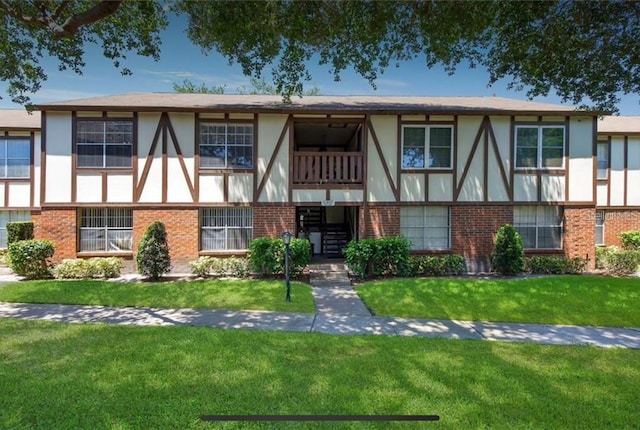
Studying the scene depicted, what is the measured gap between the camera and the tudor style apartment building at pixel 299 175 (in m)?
12.1

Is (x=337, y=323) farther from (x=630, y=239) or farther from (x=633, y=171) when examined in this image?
(x=633, y=171)

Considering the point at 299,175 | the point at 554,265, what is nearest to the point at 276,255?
the point at 299,175

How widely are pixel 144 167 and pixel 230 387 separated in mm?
10357

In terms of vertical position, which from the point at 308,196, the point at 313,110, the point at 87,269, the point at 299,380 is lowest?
the point at 299,380

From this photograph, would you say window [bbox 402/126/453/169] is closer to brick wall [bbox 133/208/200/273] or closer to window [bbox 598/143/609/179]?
brick wall [bbox 133/208/200/273]

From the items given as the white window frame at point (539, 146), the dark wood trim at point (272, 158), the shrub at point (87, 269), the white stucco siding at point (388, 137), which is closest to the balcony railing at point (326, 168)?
the dark wood trim at point (272, 158)

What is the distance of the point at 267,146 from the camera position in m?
12.4

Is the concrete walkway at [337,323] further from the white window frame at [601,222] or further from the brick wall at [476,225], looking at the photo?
the white window frame at [601,222]

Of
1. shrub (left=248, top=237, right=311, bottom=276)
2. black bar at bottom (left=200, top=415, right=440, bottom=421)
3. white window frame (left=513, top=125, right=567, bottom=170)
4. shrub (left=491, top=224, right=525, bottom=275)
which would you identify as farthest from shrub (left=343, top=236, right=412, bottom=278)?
black bar at bottom (left=200, top=415, right=440, bottom=421)

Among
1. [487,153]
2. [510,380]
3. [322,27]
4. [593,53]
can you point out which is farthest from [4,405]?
[487,153]

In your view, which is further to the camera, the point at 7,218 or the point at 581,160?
the point at 7,218

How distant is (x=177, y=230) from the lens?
12203 millimetres

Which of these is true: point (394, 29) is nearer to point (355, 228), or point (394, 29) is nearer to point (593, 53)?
point (593, 53)

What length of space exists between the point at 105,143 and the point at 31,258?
4.52 meters
